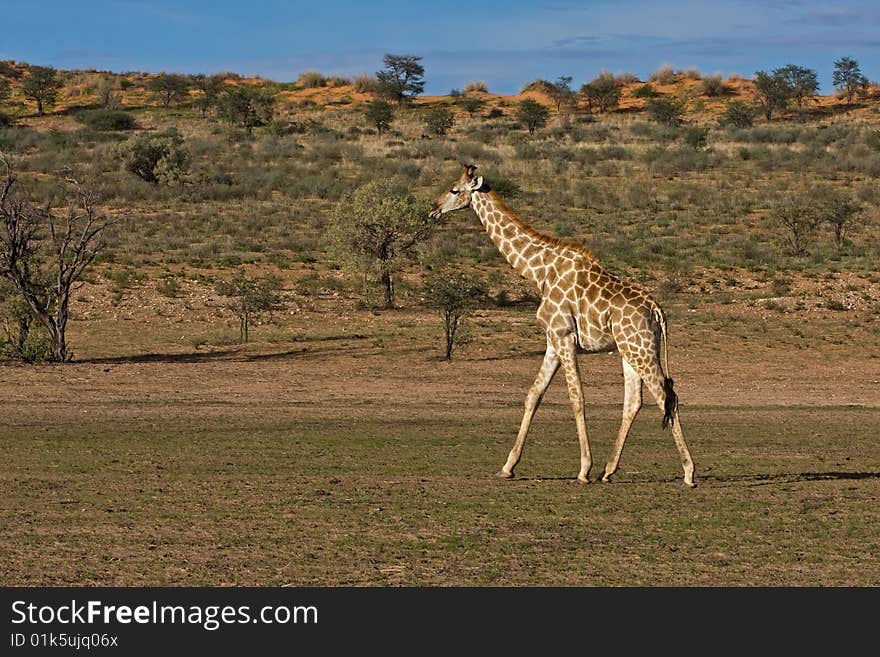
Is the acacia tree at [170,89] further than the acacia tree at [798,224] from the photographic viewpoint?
Yes

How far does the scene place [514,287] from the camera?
36969 mm

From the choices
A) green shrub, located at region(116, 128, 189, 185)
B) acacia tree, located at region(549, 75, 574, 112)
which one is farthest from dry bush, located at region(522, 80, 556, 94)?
green shrub, located at region(116, 128, 189, 185)

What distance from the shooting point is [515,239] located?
1338cm

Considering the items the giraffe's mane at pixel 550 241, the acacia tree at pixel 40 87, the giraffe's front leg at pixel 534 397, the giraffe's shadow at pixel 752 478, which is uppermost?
the acacia tree at pixel 40 87

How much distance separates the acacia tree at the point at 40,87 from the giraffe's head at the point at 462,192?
79013mm

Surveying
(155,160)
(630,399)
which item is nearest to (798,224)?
(155,160)

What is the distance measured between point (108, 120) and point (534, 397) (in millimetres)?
68018

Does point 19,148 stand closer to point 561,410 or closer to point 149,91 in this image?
point 149,91

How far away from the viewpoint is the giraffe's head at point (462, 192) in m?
13.4

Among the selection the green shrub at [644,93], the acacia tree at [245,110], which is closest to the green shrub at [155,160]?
the acacia tree at [245,110]

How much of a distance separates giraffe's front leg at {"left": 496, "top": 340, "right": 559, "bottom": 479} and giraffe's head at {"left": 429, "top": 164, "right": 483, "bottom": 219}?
195 cm

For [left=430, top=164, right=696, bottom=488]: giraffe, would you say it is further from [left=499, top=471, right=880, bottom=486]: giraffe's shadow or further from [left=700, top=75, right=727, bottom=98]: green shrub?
[left=700, top=75, right=727, bottom=98]: green shrub

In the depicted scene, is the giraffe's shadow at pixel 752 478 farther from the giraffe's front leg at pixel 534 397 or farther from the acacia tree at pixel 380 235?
the acacia tree at pixel 380 235

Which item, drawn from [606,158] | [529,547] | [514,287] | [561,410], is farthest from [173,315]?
[606,158]
